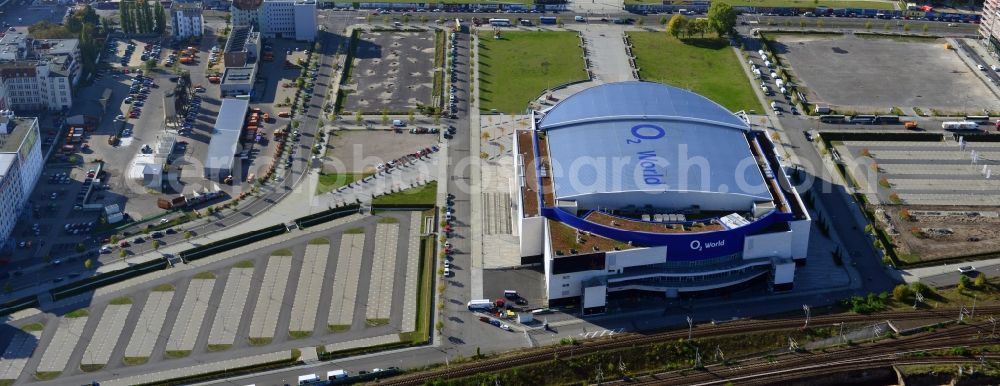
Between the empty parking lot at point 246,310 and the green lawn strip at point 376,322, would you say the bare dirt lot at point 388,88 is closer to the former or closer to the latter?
the empty parking lot at point 246,310

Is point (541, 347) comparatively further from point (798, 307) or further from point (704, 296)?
point (798, 307)

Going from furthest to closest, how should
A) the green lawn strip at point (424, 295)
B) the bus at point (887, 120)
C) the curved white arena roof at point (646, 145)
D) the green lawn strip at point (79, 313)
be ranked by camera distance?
the bus at point (887, 120)
the curved white arena roof at point (646, 145)
the green lawn strip at point (79, 313)
the green lawn strip at point (424, 295)

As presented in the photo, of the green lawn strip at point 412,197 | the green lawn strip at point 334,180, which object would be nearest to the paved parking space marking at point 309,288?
the green lawn strip at point 412,197

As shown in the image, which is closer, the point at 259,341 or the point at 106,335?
the point at 259,341

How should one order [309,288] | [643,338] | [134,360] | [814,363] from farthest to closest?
1. [309,288]
2. [643,338]
3. [134,360]
4. [814,363]

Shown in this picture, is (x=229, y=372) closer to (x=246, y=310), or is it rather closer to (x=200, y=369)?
(x=200, y=369)

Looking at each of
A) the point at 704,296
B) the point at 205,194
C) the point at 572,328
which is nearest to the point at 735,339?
the point at 704,296

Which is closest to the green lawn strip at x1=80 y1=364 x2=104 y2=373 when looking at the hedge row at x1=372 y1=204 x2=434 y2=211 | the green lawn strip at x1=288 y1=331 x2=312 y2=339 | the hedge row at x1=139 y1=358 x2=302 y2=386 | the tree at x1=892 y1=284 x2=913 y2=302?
the hedge row at x1=139 y1=358 x2=302 y2=386

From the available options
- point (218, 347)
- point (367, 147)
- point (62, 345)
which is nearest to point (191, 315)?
point (218, 347)
